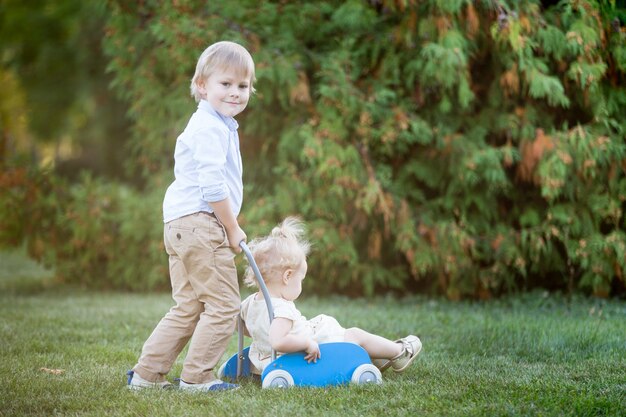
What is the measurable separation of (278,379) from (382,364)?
0.59 m

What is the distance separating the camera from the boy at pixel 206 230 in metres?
3.77

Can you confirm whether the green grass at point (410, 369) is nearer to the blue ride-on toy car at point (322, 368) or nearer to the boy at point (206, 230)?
the blue ride-on toy car at point (322, 368)

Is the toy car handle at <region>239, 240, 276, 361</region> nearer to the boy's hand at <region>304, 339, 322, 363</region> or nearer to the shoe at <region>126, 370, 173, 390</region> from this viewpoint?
the boy's hand at <region>304, 339, 322, 363</region>

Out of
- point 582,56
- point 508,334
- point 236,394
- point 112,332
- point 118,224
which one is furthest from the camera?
point 118,224

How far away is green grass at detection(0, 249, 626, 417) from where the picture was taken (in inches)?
133

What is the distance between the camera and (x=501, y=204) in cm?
745

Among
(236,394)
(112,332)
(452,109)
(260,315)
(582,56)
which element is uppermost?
(582,56)

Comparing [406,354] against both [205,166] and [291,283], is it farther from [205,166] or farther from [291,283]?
[205,166]

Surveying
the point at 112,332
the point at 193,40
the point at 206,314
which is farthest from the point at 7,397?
the point at 193,40

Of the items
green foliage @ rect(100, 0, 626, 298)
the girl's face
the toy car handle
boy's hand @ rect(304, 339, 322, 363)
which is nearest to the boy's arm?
the toy car handle

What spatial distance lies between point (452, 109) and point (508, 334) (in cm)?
272

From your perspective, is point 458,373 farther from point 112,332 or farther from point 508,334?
point 112,332

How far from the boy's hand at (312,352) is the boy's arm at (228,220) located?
55 cm

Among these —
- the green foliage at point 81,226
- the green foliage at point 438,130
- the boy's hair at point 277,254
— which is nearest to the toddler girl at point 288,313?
the boy's hair at point 277,254
